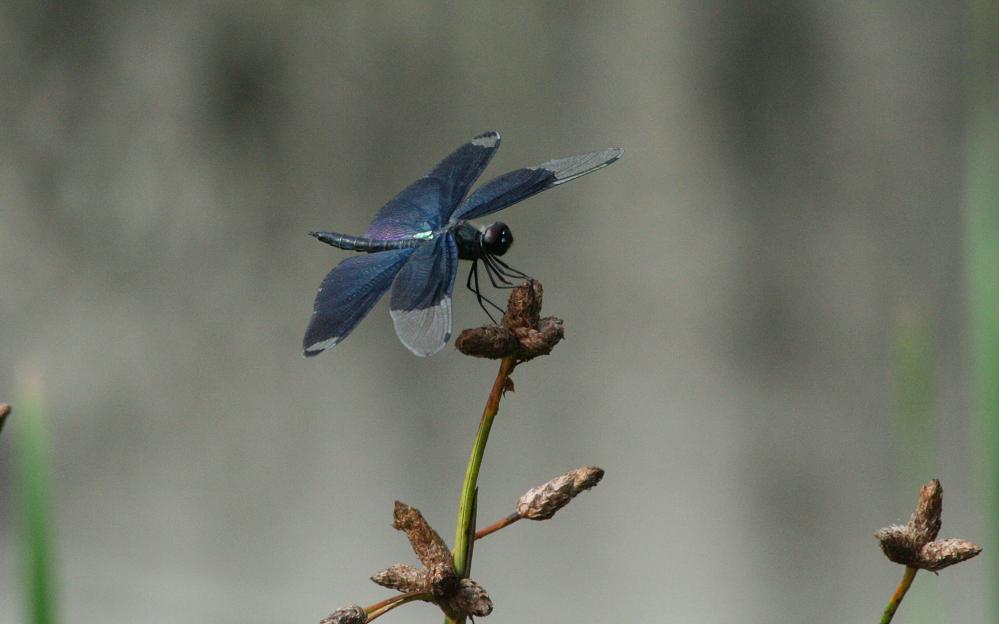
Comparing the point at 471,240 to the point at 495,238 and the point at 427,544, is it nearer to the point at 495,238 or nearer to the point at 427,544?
the point at 495,238

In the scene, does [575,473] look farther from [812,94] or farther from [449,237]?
[812,94]

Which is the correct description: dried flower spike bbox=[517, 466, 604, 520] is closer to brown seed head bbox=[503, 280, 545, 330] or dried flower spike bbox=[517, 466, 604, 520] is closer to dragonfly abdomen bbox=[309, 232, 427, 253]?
brown seed head bbox=[503, 280, 545, 330]

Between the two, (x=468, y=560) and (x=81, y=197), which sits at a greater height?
(x=81, y=197)

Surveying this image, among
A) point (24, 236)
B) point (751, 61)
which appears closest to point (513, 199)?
point (751, 61)

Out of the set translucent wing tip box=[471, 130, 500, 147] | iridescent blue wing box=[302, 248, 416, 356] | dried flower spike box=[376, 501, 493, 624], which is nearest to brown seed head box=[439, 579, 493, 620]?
dried flower spike box=[376, 501, 493, 624]

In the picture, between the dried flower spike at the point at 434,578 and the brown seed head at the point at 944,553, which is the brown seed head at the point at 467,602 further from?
the brown seed head at the point at 944,553

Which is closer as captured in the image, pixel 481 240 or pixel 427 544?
pixel 427 544

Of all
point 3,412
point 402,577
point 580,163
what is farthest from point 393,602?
point 580,163
